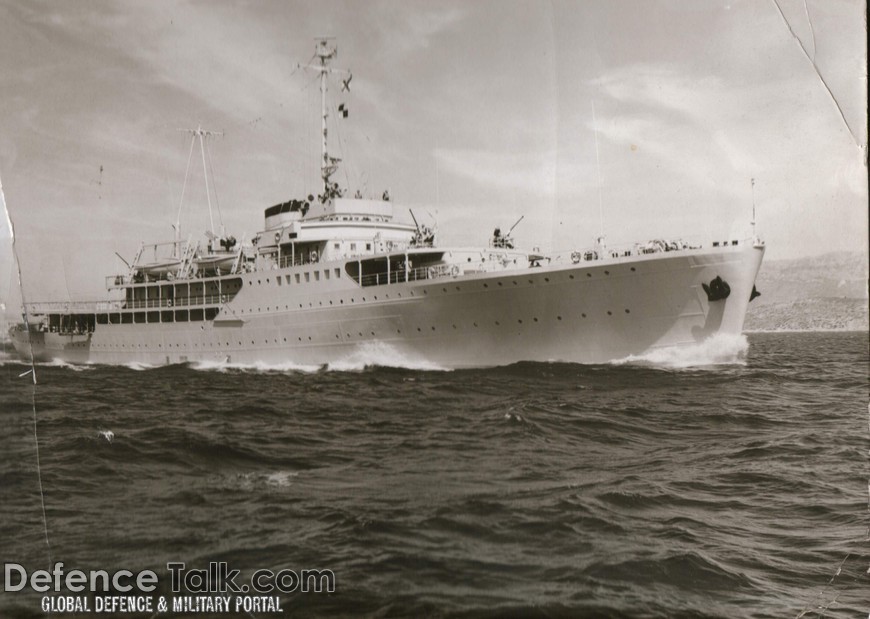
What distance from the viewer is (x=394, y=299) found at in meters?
15.7

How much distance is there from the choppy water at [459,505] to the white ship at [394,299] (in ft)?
20.0

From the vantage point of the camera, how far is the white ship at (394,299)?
13.5m

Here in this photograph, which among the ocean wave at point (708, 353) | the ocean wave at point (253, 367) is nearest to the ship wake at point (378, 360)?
the ocean wave at point (253, 367)

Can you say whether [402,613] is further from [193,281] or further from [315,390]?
[193,281]

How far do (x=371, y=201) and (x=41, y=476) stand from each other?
13.7 m

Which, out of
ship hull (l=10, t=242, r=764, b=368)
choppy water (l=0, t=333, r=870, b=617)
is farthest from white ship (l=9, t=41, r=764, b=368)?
choppy water (l=0, t=333, r=870, b=617)

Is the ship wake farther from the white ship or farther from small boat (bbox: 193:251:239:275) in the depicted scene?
small boat (bbox: 193:251:239:275)

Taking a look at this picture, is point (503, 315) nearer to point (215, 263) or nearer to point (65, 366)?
point (215, 263)

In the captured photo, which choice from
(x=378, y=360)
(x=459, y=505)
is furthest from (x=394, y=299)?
(x=459, y=505)

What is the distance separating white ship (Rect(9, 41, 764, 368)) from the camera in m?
13.5

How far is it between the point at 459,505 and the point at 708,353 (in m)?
11.1

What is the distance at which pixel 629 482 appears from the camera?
5129mm

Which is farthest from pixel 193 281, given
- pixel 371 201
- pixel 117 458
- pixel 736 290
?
pixel 736 290

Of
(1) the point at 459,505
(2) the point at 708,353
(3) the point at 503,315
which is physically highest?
(3) the point at 503,315
